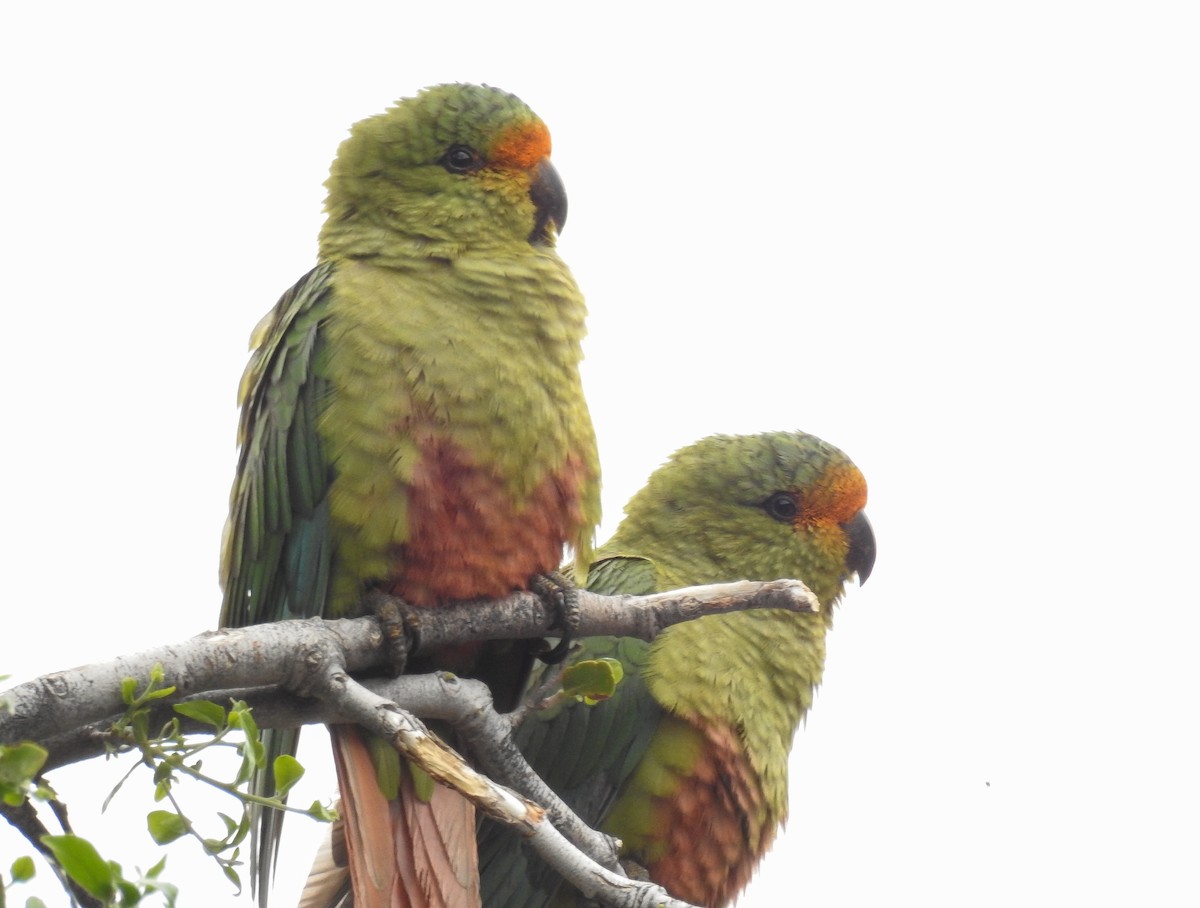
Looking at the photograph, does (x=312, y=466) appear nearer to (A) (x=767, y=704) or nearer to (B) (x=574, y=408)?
(B) (x=574, y=408)

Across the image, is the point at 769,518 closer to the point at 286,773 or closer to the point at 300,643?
the point at 300,643

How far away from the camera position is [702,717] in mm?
3613

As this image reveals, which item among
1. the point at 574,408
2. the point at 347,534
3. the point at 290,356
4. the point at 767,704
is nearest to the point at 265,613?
the point at 347,534

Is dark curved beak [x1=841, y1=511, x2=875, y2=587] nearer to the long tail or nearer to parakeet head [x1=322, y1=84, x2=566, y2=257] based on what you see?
parakeet head [x1=322, y1=84, x2=566, y2=257]

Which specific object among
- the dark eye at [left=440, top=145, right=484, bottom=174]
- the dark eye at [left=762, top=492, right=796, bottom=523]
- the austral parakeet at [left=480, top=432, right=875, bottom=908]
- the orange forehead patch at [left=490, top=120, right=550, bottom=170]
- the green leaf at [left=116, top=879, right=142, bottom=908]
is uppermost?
the orange forehead patch at [left=490, top=120, right=550, bottom=170]

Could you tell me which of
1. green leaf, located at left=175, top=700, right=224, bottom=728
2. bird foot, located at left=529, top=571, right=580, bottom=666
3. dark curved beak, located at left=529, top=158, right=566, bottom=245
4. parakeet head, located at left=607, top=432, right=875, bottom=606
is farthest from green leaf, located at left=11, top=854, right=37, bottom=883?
parakeet head, located at left=607, top=432, right=875, bottom=606

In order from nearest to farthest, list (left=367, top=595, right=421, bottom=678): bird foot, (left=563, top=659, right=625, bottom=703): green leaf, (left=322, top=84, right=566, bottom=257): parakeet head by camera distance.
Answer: (left=563, top=659, right=625, bottom=703): green leaf < (left=367, top=595, right=421, bottom=678): bird foot < (left=322, top=84, right=566, bottom=257): parakeet head

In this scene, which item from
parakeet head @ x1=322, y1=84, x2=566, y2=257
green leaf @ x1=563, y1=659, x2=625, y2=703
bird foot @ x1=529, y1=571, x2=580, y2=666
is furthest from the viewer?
parakeet head @ x1=322, y1=84, x2=566, y2=257

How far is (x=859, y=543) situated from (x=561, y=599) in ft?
5.02

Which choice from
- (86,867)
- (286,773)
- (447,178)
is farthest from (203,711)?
(447,178)

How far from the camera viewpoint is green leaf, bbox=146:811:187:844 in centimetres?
185

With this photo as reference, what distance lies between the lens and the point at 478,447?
9.78 feet

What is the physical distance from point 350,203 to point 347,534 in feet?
3.13

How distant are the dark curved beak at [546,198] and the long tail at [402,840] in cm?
129
